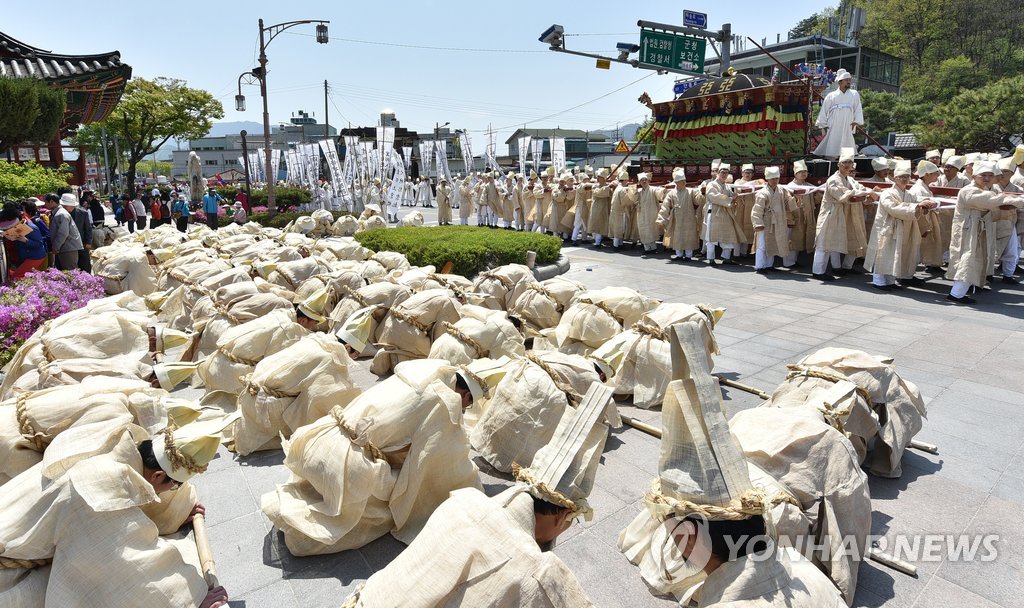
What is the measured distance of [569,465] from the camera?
1.93 metres

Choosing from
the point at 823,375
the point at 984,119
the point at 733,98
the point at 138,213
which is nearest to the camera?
the point at 823,375

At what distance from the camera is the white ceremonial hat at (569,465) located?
6.17 ft

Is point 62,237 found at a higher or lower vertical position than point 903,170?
lower

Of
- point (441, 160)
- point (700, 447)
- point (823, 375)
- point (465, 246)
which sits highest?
point (441, 160)

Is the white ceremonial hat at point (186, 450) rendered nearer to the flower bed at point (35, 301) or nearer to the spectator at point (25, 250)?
the flower bed at point (35, 301)

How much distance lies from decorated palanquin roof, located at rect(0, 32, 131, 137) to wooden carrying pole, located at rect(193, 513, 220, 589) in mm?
15669

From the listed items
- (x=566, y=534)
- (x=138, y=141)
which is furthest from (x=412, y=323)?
(x=138, y=141)

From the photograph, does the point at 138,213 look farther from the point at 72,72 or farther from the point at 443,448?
the point at 443,448

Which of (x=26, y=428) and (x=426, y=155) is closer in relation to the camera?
(x=26, y=428)

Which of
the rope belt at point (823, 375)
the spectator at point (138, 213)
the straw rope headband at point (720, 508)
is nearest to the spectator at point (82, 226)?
the spectator at point (138, 213)

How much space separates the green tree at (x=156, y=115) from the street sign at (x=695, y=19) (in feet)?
94.6

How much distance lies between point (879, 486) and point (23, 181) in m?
11.1

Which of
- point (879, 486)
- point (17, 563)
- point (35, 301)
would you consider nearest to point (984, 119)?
point (879, 486)

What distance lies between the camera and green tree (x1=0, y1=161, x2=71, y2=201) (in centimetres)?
835
